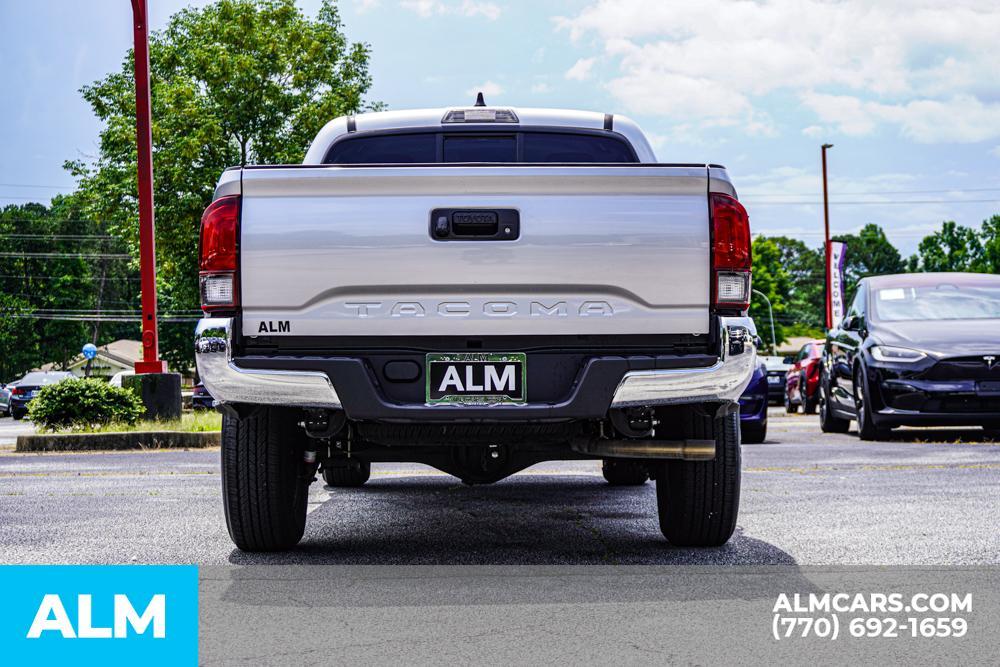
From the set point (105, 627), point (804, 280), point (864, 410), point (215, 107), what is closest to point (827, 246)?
point (215, 107)

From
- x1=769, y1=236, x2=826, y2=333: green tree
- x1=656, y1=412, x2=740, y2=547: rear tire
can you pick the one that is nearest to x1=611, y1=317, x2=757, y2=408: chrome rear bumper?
x1=656, y1=412, x2=740, y2=547: rear tire

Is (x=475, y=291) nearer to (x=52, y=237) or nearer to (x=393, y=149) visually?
(x=393, y=149)

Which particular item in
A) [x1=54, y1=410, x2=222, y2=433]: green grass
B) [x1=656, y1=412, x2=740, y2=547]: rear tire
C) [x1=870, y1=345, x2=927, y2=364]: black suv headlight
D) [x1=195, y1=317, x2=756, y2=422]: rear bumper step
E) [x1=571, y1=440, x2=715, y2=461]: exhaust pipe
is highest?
[x1=195, y1=317, x2=756, y2=422]: rear bumper step

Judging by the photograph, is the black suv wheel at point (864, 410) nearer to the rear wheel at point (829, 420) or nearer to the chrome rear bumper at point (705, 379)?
the rear wheel at point (829, 420)

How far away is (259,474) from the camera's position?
5.40m

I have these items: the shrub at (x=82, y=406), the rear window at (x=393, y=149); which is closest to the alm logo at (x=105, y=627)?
the rear window at (x=393, y=149)

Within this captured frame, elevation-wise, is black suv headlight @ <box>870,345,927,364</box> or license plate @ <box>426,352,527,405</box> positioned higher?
license plate @ <box>426,352,527,405</box>

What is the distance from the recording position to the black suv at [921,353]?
470 inches

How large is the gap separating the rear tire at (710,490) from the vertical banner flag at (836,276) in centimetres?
3364

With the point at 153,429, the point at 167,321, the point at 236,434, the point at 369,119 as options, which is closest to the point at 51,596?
the point at 236,434

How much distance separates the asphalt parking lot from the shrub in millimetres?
4428

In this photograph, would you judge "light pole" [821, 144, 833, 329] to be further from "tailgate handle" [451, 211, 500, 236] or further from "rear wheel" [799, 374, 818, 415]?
"tailgate handle" [451, 211, 500, 236]

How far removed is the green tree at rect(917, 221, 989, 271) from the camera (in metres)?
116

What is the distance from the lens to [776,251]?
11475 cm
